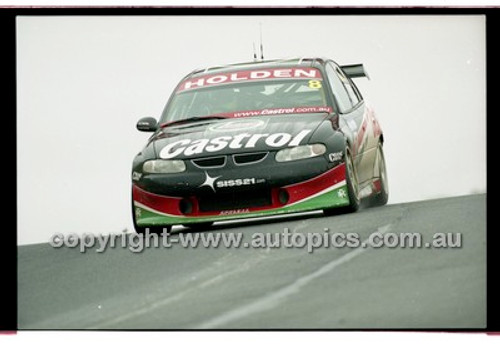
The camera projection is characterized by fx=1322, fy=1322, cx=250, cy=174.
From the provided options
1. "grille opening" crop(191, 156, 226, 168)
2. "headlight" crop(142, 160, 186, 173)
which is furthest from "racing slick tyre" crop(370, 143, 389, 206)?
"headlight" crop(142, 160, 186, 173)

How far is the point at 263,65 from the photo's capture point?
11164mm

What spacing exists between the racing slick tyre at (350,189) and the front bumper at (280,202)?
48 mm

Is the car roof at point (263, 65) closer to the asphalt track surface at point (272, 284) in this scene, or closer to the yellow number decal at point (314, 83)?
the yellow number decal at point (314, 83)

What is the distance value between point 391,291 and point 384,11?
8.73 feet

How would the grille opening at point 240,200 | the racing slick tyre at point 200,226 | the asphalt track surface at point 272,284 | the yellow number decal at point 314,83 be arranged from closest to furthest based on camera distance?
the asphalt track surface at point 272,284 → the grille opening at point 240,200 → the racing slick tyre at point 200,226 → the yellow number decal at point 314,83

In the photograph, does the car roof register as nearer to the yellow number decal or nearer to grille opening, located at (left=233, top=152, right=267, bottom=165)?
the yellow number decal

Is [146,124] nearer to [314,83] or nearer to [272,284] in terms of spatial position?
[314,83]

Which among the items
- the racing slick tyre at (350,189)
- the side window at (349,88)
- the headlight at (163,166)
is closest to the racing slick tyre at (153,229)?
the headlight at (163,166)

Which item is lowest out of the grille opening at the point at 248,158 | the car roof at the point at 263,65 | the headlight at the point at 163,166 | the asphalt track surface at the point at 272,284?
the asphalt track surface at the point at 272,284

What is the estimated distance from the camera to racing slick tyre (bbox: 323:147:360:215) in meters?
10.1

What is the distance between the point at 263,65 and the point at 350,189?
159 cm

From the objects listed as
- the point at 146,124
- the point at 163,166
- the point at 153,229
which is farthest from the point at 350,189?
the point at 146,124

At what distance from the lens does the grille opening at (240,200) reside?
9.89m

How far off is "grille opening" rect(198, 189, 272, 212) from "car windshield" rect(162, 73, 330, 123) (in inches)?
38.0
